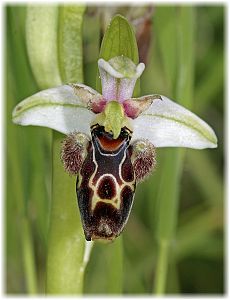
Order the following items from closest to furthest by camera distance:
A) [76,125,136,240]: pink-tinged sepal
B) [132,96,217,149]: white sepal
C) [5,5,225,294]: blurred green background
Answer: [76,125,136,240]: pink-tinged sepal
[132,96,217,149]: white sepal
[5,5,225,294]: blurred green background

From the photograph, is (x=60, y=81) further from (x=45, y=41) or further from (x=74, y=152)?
(x=74, y=152)

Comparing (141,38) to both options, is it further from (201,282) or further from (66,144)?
(201,282)

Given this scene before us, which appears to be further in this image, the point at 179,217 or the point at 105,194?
the point at 179,217

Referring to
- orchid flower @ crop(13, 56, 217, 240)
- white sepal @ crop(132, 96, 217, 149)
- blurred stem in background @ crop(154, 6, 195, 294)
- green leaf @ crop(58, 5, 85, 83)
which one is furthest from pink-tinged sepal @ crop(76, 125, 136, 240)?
blurred stem in background @ crop(154, 6, 195, 294)

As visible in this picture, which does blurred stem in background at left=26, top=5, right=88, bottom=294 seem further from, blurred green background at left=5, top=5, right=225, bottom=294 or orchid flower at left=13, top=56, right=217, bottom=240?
blurred green background at left=5, top=5, right=225, bottom=294

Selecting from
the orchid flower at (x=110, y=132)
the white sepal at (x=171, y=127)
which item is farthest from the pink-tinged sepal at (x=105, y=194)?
the white sepal at (x=171, y=127)

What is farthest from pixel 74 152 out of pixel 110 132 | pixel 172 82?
pixel 172 82
